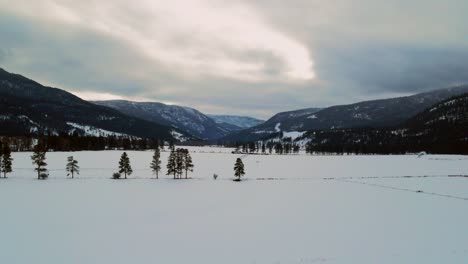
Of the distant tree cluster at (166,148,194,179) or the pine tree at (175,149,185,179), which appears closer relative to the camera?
the distant tree cluster at (166,148,194,179)

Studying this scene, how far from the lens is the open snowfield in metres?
28.6

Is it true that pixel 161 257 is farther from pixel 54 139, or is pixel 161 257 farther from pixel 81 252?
pixel 54 139

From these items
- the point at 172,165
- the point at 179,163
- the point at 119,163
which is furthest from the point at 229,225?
the point at 119,163

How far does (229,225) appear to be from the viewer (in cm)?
3978

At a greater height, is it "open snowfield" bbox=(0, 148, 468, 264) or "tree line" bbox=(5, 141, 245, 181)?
"tree line" bbox=(5, 141, 245, 181)

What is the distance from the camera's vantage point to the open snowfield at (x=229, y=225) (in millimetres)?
28578

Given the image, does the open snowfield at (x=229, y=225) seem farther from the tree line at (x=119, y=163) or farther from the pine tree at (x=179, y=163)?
the pine tree at (x=179, y=163)

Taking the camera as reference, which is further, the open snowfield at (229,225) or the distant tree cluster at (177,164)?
the distant tree cluster at (177,164)

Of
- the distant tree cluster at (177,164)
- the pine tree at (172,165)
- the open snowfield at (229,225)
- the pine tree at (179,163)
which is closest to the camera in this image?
the open snowfield at (229,225)

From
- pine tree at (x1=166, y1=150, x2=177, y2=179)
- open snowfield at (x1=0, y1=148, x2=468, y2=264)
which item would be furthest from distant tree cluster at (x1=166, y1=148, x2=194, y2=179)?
open snowfield at (x1=0, y1=148, x2=468, y2=264)

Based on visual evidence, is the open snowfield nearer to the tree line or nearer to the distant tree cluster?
the tree line

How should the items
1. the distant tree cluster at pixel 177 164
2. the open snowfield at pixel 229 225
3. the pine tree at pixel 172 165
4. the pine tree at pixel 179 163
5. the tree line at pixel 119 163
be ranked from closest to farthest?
the open snowfield at pixel 229 225
the tree line at pixel 119 163
the pine tree at pixel 172 165
the distant tree cluster at pixel 177 164
the pine tree at pixel 179 163

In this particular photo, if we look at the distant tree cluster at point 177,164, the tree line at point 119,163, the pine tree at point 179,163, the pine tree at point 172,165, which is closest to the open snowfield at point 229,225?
the tree line at point 119,163

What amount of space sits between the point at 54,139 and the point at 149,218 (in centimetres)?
15762
